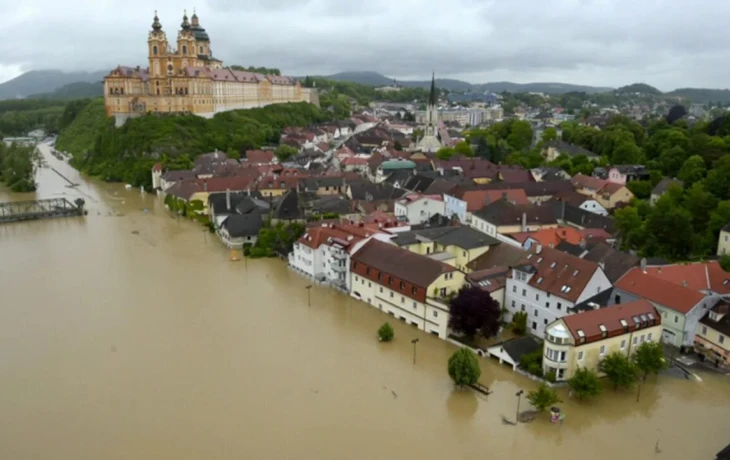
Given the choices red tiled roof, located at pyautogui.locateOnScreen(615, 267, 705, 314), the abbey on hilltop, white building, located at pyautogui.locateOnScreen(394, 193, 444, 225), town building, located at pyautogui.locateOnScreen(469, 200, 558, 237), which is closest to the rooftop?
red tiled roof, located at pyautogui.locateOnScreen(615, 267, 705, 314)

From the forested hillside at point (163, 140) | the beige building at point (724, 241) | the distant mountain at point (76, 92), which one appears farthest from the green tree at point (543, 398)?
the distant mountain at point (76, 92)

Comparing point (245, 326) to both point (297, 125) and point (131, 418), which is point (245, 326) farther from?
point (297, 125)

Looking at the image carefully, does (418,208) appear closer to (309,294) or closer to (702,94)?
(309,294)

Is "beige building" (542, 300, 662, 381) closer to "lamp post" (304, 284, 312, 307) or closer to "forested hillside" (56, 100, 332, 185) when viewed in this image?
"lamp post" (304, 284, 312, 307)

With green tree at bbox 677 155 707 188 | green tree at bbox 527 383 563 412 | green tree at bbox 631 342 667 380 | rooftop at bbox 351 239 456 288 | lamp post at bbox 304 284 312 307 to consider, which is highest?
green tree at bbox 677 155 707 188

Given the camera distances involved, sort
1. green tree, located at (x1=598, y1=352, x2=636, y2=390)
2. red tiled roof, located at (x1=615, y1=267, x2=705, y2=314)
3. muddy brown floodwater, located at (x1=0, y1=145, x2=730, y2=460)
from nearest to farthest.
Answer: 1. muddy brown floodwater, located at (x1=0, y1=145, x2=730, y2=460)
2. green tree, located at (x1=598, y1=352, x2=636, y2=390)
3. red tiled roof, located at (x1=615, y1=267, x2=705, y2=314)
